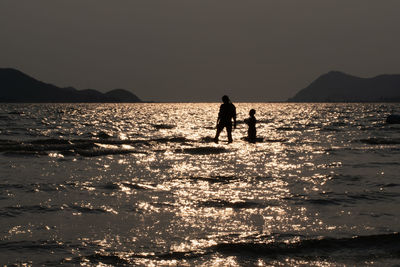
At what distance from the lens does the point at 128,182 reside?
39.0 ft

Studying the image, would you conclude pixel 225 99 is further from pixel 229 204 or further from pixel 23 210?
pixel 23 210

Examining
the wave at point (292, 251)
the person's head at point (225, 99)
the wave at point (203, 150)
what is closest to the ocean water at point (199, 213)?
the wave at point (292, 251)

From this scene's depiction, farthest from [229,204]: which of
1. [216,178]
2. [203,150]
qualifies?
[203,150]

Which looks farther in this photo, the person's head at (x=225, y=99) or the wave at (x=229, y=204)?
the person's head at (x=225, y=99)

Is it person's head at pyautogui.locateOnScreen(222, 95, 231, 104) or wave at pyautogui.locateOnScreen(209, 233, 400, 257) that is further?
person's head at pyautogui.locateOnScreen(222, 95, 231, 104)

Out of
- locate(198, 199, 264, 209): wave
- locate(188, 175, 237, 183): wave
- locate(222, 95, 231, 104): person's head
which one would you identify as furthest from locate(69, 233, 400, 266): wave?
locate(222, 95, 231, 104): person's head

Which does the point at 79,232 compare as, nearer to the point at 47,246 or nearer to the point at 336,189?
the point at 47,246

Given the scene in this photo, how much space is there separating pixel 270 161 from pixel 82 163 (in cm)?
637

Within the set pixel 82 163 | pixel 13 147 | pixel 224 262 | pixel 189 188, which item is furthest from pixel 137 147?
pixel 224 262

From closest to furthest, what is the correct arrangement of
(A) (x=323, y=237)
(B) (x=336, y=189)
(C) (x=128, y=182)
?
A: 1. (A) (x=323, y=237)
2. (B) (x=336, y=189)
3. (C) (x=128, y=182)

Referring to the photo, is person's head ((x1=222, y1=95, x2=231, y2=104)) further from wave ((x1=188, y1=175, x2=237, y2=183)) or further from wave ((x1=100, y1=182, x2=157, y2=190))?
wave ((x1=100, y1=182, x2=157, y2=190))

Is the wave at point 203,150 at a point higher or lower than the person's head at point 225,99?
lower

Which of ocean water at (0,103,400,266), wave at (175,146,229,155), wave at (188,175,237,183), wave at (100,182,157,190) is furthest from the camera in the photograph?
wave at (175,146,229,155)

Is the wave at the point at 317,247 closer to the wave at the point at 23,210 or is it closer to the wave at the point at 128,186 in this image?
the wave at the point at 23,210
